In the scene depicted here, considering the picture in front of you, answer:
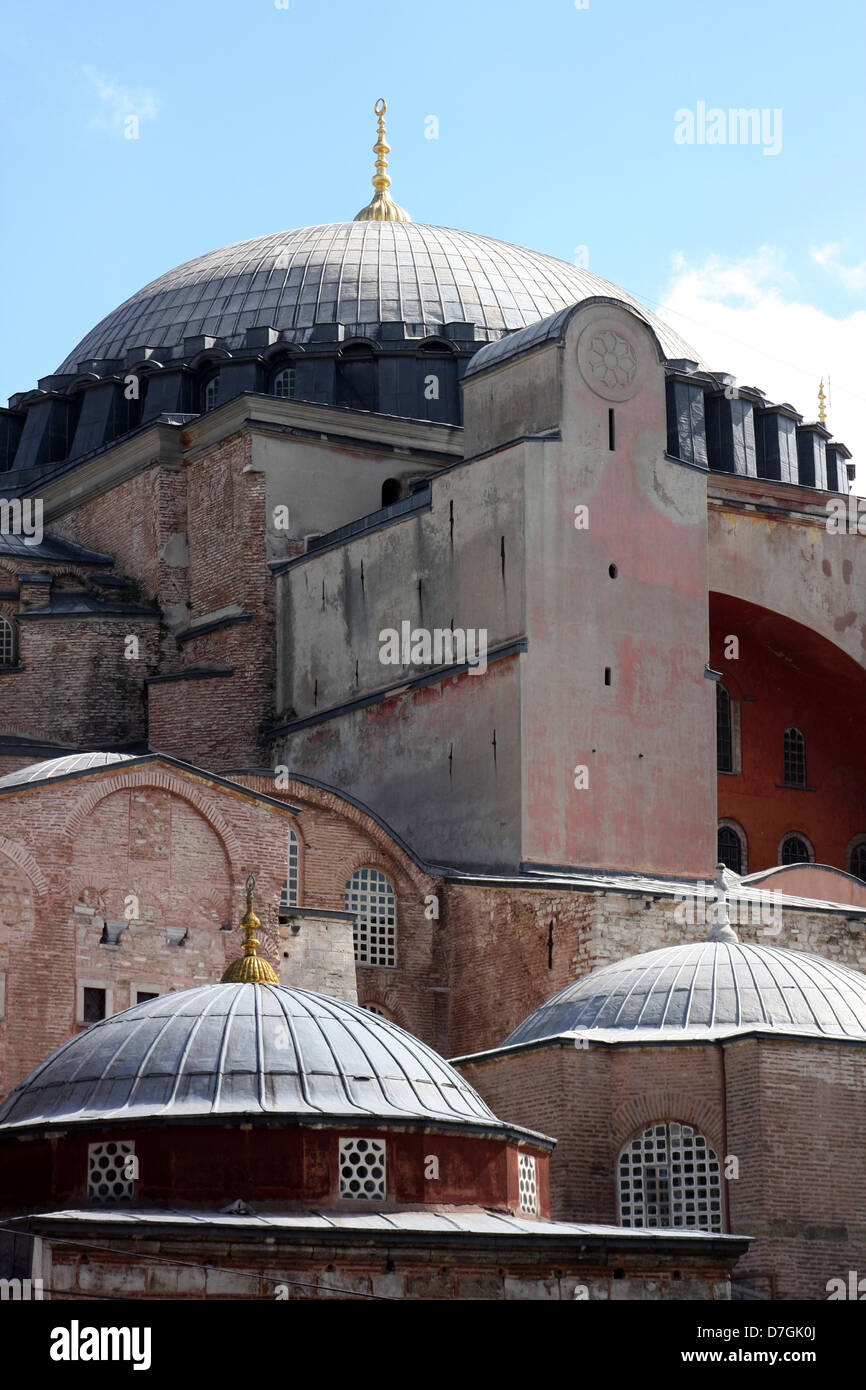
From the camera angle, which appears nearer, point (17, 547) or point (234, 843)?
point (234, 843)

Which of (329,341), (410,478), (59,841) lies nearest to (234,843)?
(59,841)

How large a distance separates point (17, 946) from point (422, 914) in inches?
278

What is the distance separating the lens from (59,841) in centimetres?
3178

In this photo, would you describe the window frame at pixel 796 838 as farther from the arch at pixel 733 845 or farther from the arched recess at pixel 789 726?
the arch at pixel 733 845

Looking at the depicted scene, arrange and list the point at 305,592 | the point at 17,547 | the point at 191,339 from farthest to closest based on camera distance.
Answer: the point at 191,339, the point at 17,547, the point at 305,592

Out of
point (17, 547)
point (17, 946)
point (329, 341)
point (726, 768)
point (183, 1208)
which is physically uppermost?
point (329, 341)

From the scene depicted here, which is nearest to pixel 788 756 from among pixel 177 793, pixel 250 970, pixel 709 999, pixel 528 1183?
pixel 177 793

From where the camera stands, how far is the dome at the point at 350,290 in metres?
49.3

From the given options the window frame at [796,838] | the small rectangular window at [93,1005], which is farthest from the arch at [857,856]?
the small rectangular window at [93,1005]

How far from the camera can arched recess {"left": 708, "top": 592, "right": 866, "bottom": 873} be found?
146 ft

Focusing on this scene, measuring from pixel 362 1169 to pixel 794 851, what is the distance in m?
22.4

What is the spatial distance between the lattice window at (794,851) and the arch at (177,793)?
1454cm

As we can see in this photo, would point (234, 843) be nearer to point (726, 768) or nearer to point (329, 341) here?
point (726, 768)

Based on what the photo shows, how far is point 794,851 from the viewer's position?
45375 millimetres
